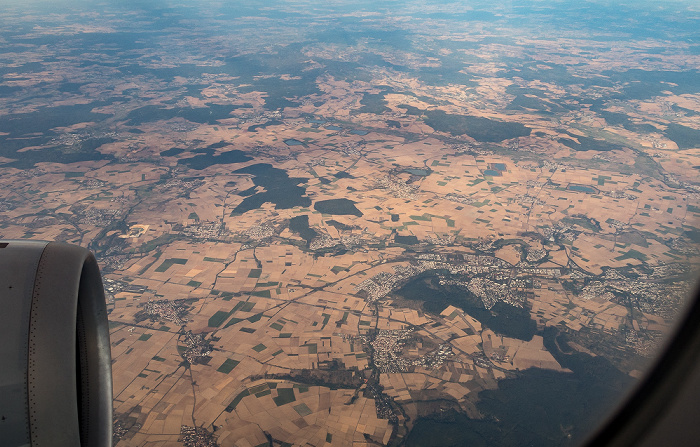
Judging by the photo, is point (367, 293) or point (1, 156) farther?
point (1, 156)

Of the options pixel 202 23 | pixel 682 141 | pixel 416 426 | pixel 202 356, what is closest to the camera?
pixel 416 426

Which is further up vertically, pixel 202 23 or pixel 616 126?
pixel 202 23

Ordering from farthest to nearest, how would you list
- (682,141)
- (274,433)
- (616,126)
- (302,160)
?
(616,126)
(682,141)
(302,160)
(274,433)

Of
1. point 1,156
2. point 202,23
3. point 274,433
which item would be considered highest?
point 202,23

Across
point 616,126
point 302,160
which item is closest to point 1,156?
point 302,160

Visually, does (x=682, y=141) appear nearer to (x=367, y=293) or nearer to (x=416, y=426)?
(x=367, y=293)

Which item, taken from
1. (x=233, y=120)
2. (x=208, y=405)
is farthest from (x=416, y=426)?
(x=233, y=120)
